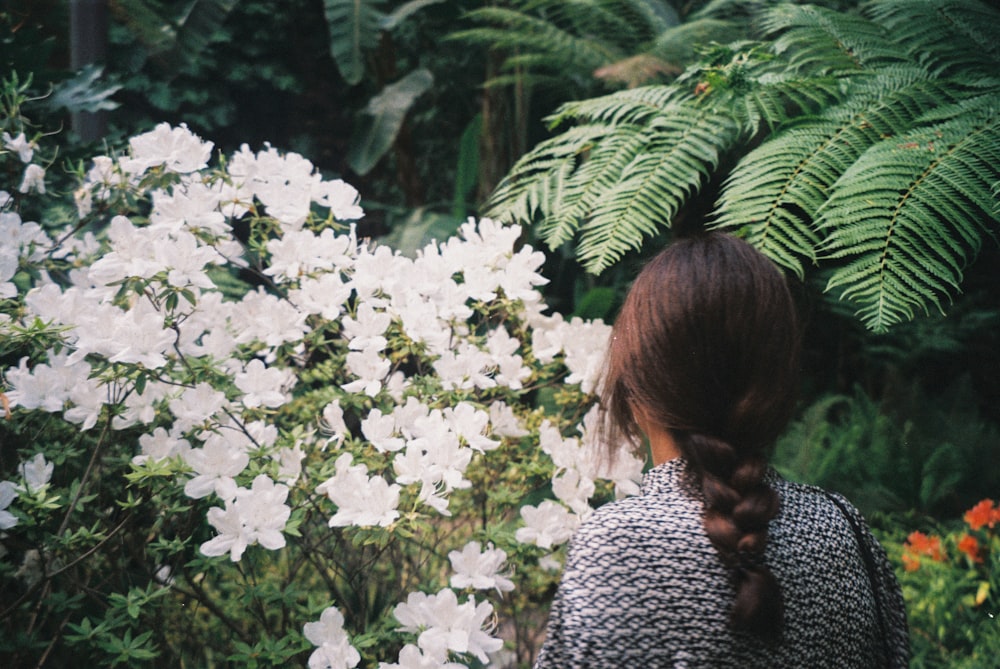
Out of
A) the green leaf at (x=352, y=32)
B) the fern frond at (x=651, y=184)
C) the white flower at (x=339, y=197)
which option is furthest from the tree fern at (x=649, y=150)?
the green leaf at (x=352, y=32)

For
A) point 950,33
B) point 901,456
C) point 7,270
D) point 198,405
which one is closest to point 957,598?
point 901,456

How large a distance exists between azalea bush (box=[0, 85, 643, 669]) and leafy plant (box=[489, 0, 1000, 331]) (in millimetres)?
320

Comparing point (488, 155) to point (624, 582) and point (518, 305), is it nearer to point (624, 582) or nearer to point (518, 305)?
point (518, 305)

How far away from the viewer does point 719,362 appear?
89 cm

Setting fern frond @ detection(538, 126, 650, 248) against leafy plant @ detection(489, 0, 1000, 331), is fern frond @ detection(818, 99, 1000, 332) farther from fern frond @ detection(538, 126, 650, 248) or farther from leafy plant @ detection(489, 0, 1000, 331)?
fern frond @ detection(538, 126, 650, 248)

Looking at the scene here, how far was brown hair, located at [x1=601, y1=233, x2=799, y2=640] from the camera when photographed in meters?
0.88

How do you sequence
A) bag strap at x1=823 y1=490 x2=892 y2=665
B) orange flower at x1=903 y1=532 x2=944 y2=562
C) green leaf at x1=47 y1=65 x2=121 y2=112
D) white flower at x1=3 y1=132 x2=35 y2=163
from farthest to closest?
orange flower at x1=903 y1=532 x2=944 y2=562 → green leaf at x1=47 y1=65 x2=121 y2=112 → white flower at x1=3 y1=132 x2=35 y2=163 → bag strap at x1=823 y1=490 x2=892 y2=665

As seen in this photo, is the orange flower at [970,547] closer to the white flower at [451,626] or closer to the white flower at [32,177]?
the white flower at [451,626]

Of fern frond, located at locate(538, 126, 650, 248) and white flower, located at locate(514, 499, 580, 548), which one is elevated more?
fern frond, located at locate(538, 126, 650, 248)

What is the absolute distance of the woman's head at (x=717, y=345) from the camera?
883 mm

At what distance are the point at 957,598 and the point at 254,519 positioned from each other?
2.06 m

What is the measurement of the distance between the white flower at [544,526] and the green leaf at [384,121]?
3120mm

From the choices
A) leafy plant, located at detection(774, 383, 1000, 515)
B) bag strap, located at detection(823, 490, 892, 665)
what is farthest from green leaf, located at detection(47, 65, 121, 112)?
leafy plant, located at detection(774, 383, 1000, 515)

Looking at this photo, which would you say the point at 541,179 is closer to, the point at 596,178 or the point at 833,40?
the point at 596,178
